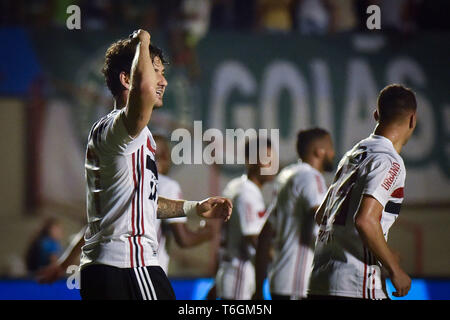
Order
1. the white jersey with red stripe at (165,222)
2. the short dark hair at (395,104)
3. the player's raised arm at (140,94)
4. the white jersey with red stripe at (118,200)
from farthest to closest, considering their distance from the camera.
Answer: the white jersey with red stripe at (165,222) < the short dark hair at (395,104) < the white jersey with red stripe at (118,200) < the player's raised arm at (140,94)

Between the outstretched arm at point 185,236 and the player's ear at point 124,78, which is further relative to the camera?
the outstretched arm at point 185,236

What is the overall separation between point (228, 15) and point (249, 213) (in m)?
6.06

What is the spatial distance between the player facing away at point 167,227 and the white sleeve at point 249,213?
1.15 feet

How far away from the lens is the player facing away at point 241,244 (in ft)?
20.1

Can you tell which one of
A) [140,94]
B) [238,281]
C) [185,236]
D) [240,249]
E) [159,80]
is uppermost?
[159,80]

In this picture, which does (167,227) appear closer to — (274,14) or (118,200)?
(118,200)

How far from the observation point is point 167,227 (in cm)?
585

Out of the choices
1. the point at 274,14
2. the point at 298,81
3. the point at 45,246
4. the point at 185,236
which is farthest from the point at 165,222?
the point at 274,14

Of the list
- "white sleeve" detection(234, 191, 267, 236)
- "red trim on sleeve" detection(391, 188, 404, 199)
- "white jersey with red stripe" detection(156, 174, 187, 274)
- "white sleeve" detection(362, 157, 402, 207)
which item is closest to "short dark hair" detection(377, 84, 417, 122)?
"white sleeve" detection(362, 157, 402, 207)

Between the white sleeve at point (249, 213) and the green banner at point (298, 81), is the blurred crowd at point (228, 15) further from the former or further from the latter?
the white sleeve at point (249, 213)

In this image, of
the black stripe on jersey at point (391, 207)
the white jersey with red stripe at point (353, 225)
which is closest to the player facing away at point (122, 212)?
the white jersey with red stripe at point (353, 225)

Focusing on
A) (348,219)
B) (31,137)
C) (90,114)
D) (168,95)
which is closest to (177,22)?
(168,95)

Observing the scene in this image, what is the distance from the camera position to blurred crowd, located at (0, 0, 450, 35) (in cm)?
1126

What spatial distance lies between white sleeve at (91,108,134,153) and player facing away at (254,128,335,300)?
8.10 feet
